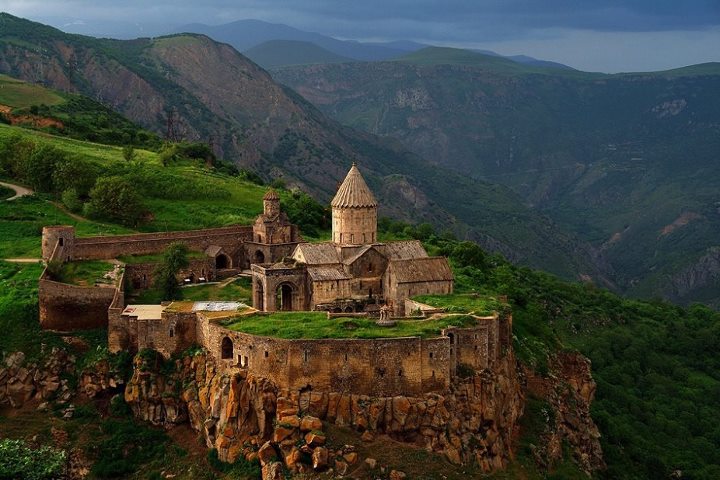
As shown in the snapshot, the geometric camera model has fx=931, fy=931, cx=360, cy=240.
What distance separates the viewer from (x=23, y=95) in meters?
125

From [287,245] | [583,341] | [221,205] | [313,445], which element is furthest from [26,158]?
[583,341]

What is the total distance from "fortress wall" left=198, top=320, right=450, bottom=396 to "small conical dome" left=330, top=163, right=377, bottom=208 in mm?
15802

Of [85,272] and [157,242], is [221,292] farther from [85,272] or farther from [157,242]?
[157,242]

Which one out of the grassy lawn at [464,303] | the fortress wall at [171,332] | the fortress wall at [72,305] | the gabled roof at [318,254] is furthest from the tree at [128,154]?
the grassy lawn at [464,303]

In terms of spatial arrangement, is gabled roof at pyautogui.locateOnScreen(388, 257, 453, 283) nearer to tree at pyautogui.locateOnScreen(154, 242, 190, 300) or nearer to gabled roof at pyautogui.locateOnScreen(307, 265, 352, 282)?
gabled roof at pyautogui.locateOnScreen(307, 265, 352, 282)

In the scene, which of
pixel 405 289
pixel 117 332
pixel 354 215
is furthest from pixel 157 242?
pixel 405 289

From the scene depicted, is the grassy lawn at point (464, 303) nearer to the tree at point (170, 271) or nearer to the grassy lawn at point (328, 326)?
the grassy lawn at point (328, 326)

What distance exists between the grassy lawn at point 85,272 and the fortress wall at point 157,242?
116 centimetres

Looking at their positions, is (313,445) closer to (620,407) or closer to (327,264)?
(327,264)

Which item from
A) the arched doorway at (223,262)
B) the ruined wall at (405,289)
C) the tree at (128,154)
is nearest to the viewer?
the ruined wall at (405,289)

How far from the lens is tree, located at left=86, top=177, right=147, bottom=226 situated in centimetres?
7350

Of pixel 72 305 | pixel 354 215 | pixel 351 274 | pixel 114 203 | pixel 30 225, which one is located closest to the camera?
pixel 72 305

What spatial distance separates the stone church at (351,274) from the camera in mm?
57094

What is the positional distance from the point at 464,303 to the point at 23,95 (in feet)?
291
